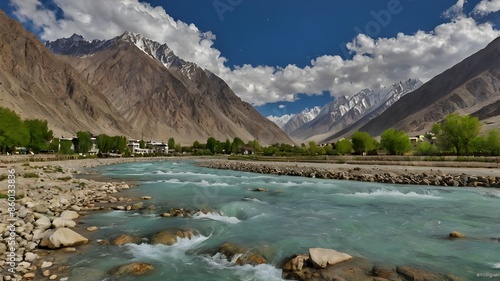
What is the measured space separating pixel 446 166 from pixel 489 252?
147 feet

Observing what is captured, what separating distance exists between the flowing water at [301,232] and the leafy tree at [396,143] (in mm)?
76271

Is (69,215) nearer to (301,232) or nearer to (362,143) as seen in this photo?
(301,232)

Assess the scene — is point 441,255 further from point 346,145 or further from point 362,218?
point 346,145

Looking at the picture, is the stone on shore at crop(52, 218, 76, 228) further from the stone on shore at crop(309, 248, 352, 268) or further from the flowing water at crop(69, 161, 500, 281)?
the stone on shore at crop(309, 248, 352, 268)

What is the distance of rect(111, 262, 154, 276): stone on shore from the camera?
11211 mm

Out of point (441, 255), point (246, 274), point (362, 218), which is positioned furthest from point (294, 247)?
point (362, 218)

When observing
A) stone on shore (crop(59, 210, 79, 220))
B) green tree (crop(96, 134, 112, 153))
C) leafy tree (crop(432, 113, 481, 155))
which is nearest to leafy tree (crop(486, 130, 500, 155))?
leafy tree (crop(432, 113, 481, 155))

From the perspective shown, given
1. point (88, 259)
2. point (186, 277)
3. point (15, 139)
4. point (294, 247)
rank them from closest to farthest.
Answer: point (186, 277)
point (88, 259)
point (294, 247)
point (15, 139)

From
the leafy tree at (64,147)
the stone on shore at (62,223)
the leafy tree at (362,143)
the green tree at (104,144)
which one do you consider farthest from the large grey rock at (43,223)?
the green tree at (104,144)

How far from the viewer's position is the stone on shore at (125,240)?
1422 cm

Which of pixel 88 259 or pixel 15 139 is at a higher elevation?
pixel 15 139

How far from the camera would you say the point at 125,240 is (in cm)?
1443

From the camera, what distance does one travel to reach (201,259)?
12828 millimetres

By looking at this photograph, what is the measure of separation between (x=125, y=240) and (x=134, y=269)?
3.38m
